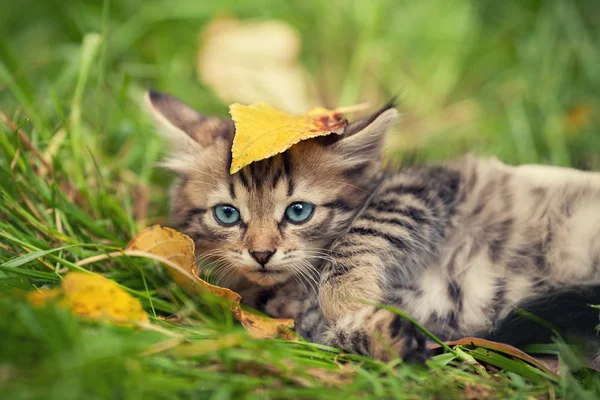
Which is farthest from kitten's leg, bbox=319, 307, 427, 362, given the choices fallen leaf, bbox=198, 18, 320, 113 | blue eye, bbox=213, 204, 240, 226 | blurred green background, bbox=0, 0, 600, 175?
fallen leaf, bbox=198, 18, 320, 113

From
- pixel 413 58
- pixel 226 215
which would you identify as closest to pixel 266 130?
pixel 226 215

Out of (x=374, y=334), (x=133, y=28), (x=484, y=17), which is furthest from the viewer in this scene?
(x=484, y=17)

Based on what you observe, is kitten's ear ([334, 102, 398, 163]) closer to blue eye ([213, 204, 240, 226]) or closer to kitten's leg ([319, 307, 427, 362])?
blue eye ([213, 204, 240, 226])

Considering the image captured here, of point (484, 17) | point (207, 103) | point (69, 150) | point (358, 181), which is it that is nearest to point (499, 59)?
point (484, 17)

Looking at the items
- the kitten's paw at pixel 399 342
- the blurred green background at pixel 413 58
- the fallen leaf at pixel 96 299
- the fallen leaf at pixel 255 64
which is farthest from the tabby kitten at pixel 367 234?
the fallen leaf at pixel 255 64

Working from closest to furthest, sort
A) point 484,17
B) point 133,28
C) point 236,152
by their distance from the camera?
1. point 236,152
2. point 133,28
3. point 484,17

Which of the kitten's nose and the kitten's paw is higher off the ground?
the kitten's nose

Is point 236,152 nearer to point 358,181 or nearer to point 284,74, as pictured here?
point 358,181
